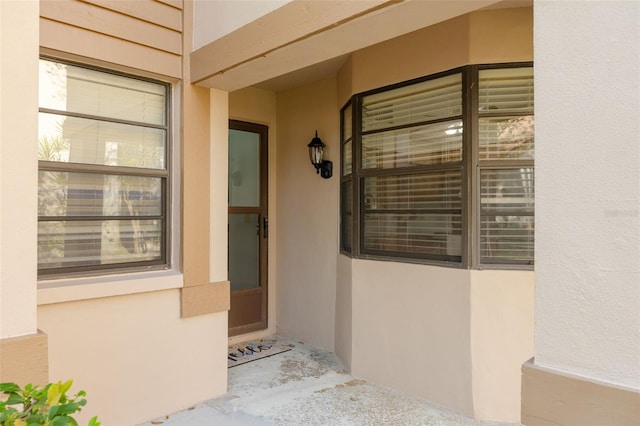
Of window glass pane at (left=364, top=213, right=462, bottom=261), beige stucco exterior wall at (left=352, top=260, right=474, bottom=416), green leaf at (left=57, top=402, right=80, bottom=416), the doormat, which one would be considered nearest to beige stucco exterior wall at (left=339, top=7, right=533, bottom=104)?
window glass pane at (left=364, top=213, right=462, bottom=261)

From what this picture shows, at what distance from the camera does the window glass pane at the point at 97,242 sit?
2.64 metres

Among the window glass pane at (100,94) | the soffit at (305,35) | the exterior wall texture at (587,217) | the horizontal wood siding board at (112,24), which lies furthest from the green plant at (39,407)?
the horizontal wood siding board at (112,24)

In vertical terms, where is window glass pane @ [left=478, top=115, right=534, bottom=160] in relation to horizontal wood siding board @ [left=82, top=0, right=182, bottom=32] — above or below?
below

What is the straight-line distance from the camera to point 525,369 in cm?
127

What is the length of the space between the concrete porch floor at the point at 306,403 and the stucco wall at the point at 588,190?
6.38ft

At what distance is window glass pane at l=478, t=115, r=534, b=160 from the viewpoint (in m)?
2.89

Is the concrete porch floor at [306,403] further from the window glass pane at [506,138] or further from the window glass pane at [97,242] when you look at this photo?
the window glass pane at [506,138]

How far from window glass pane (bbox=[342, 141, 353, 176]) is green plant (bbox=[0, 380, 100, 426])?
3.04m

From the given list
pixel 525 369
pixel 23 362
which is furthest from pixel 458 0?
pixel 23 362

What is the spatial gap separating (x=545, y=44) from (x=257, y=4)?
5.96ft

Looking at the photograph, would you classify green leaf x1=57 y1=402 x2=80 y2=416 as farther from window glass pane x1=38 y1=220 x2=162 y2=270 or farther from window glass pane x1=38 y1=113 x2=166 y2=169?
window glass pane x1=38 y1=113 x2=166 y2=169

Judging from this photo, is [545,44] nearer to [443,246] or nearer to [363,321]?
[443,246]

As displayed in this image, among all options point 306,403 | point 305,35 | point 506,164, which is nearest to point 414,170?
point 506,164

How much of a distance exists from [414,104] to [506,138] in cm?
71
